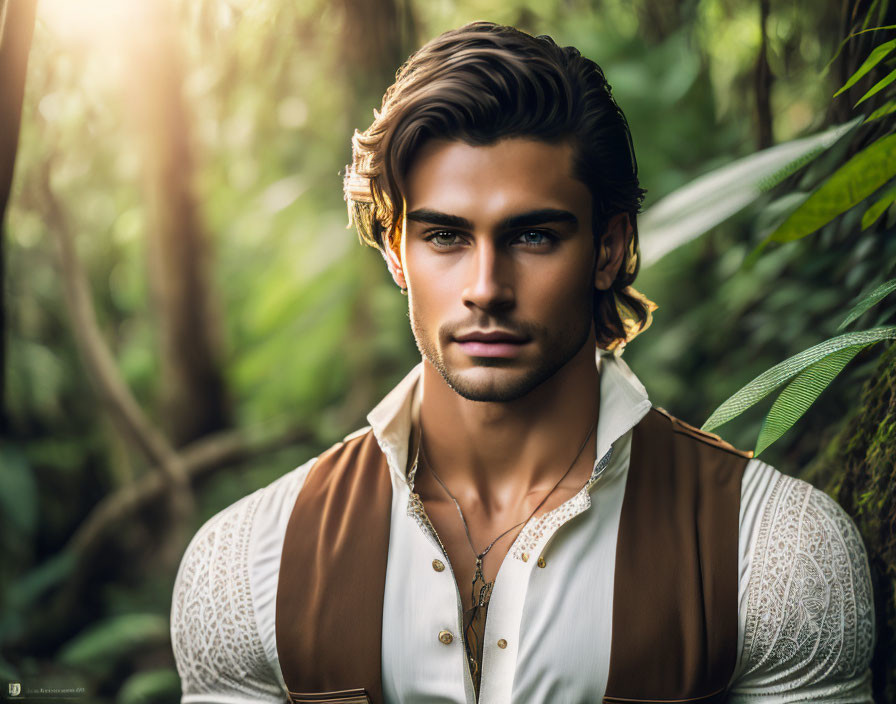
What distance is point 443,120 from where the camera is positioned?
131 centimetres

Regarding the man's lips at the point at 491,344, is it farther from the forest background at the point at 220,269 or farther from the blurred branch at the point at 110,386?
the blurred branch at the point at 110,386

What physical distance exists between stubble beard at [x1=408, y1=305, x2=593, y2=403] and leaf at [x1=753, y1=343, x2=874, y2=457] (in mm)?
325

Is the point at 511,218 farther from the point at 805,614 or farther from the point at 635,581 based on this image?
the point at 805,614

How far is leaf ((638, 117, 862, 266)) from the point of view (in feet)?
4.72

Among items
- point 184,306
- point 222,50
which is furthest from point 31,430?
point 222,50

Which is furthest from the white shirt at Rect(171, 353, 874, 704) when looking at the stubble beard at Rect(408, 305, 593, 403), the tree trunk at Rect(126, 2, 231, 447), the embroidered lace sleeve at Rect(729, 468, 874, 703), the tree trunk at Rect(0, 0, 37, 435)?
the tree trunk at Rect(126, 2, 231, 447)

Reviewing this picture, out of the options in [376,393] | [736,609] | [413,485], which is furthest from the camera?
[376,393]

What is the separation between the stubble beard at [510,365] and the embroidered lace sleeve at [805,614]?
410 mm

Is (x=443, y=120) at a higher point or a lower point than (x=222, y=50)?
lower

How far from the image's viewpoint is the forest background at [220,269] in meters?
2.56

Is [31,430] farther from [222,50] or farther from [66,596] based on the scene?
[222,50]

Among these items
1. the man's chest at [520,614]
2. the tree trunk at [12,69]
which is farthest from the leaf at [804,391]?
the tree trunk at [12,69]

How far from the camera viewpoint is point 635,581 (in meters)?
1.26

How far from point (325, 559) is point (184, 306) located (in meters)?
2.22
